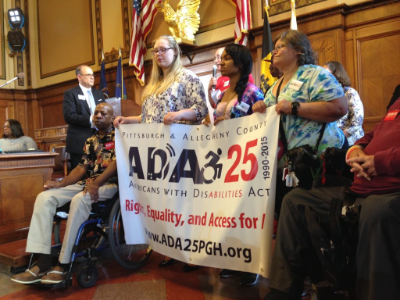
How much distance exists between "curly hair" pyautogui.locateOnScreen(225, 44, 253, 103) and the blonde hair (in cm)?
47

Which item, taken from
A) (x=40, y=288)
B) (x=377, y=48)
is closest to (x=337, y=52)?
(x=377, y=48)

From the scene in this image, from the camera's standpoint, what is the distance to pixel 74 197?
241cm

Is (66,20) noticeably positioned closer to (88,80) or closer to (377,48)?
(88,80)

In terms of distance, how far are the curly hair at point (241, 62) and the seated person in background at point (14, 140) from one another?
3.46 metres

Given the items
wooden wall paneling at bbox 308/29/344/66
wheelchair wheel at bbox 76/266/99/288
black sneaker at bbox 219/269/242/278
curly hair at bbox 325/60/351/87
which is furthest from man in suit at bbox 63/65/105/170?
wooden wall paneling at bbox 308/29/344/66

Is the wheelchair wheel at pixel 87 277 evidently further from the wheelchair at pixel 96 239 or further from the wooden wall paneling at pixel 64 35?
the wooden wall paneling at pixel 64 35

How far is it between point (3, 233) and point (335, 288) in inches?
115

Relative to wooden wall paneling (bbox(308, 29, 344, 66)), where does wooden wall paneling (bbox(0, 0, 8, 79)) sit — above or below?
above

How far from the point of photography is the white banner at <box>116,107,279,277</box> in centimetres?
190

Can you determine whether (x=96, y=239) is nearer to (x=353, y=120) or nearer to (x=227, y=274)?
(x=227, y=274)

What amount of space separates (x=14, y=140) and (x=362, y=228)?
4675 mm

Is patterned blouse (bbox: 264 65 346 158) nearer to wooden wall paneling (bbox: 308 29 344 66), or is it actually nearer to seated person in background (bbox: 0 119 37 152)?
wooden wall paneling (bbox: 308 29 344 66)

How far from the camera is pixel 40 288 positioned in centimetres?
237

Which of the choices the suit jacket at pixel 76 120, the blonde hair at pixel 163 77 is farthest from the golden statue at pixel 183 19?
the blonde hair at pixel 163 77
